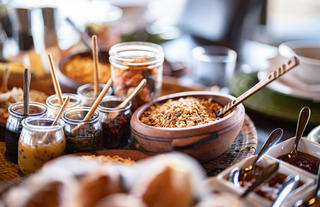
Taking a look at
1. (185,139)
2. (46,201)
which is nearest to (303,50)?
(185,139)

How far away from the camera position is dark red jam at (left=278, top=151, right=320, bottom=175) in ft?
3.18

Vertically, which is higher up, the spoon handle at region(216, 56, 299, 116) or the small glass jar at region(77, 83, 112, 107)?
the spoon handle at region(216, 56, 299, 116)

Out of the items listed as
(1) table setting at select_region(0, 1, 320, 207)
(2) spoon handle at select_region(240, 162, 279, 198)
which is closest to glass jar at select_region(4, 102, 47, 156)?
(1) table setting at select_region(0, 1, 320, 207)

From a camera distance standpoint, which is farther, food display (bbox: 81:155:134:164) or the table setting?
food display (bbox: 81:155:134:164)

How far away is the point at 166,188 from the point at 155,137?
0.32 metres

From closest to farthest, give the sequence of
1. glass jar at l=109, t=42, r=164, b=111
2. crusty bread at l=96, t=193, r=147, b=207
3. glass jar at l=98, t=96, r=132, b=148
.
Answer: crusty bread at l=96, t=193, r=147, b=207, glass jar at l=98, t=96, r=132, b=148, glass jar at l=109, t=42, r=164, b=111

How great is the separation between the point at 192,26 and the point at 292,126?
153cm

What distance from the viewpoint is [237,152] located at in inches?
43.9

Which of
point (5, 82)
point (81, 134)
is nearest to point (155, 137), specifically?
point (81, 134)

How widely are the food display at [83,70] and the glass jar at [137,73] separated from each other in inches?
12.6

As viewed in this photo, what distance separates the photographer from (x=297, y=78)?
156 cm

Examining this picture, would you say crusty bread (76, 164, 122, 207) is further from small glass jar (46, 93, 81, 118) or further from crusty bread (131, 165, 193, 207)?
small glass jar (46, 93, 81, 118)

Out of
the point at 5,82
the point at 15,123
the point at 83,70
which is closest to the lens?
the point at 15,123

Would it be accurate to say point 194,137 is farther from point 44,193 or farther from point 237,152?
point 44,193
